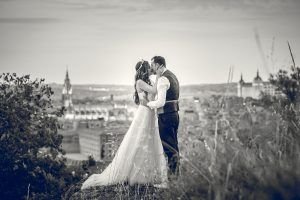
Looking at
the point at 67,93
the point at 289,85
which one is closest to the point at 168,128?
the point at 289,85

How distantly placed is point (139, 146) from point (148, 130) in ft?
0.52

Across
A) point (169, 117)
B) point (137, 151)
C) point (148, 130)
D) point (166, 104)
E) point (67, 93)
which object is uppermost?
point (166, 104)

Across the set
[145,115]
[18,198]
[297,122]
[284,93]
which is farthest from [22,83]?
Answer: [297,122]

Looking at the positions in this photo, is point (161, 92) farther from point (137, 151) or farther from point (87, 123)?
point (87, 123)

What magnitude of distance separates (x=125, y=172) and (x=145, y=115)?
1.69ft

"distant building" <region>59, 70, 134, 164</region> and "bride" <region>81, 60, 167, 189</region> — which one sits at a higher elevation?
"bride" <region>81, 60, 167, 189</region>

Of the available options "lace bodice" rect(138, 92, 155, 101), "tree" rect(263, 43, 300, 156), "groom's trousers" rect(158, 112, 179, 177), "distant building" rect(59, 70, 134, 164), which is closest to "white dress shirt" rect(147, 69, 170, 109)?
"groom's trousers" rect(158, 112, 179, 177)

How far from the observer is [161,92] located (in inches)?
181

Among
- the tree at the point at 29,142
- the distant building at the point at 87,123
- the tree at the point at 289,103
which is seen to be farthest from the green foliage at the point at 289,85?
the distant building at the point at 87,123

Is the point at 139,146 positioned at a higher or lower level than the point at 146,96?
lower

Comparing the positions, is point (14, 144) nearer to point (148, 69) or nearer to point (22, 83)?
point (22, 83)

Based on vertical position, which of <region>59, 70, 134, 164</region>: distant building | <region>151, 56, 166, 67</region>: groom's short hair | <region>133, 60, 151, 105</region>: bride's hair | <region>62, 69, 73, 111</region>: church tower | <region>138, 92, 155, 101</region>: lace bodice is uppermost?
<region>151, 56, 166, 67</region>: groom's short hair

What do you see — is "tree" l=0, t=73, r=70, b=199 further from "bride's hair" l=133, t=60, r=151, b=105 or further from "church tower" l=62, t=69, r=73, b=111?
"church tower" l=62, t=69, r=73, b=111

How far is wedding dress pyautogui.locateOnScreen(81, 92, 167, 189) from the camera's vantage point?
4.86 metres
